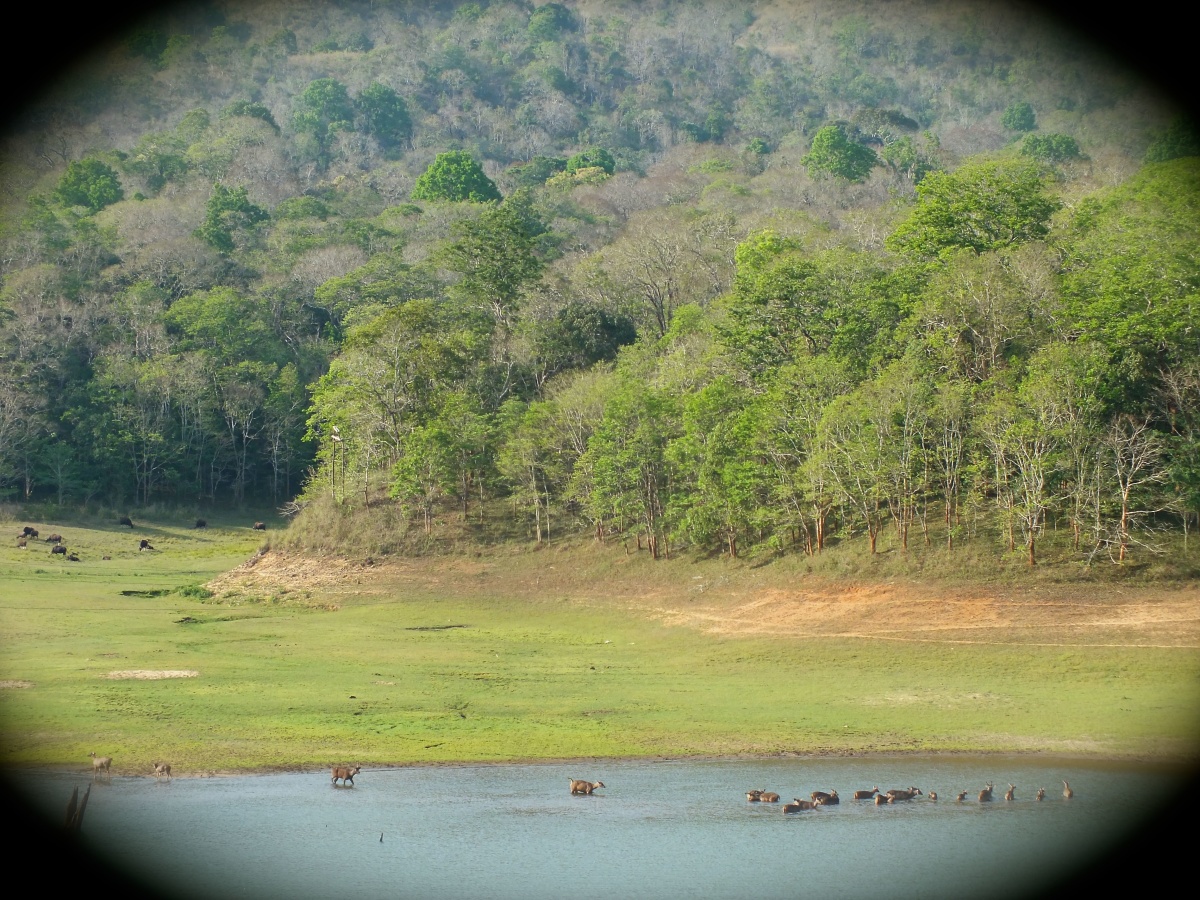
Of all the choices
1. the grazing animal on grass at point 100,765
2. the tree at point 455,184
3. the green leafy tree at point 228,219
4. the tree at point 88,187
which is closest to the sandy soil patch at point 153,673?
the grazing animal on grass at point 100,765

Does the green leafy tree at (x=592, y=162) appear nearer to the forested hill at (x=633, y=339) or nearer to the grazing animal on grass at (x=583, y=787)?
the forested hill at (x=633, y=339)

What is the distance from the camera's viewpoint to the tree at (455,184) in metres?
120

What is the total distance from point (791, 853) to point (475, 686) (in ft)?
48.2

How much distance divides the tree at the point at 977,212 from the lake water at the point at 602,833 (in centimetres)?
3215

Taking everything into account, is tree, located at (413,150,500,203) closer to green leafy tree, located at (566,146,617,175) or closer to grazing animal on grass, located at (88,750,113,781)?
green leafy tree, located at (566,146,617,175)

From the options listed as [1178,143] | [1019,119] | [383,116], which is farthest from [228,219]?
[1019,119]

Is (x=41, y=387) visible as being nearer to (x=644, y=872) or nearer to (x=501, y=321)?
(x=501, y=321)

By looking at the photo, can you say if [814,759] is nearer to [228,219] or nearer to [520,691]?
[520,691]

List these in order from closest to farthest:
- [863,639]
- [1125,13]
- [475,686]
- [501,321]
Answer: [475,686] → [863,639] → [1125,13] → [501,321]

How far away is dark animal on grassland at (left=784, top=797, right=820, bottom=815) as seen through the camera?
77.1 feet

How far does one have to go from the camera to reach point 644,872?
68.5 ft

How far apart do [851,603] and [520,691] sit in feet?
42.3

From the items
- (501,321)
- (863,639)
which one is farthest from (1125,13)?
(863,639)

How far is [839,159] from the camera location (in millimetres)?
116000
